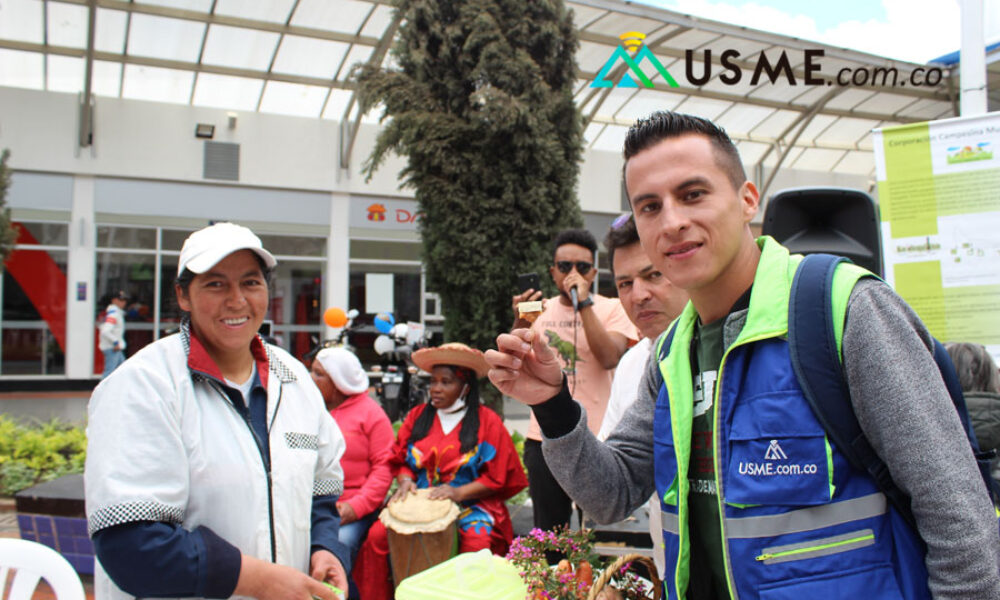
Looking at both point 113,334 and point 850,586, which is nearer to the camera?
point 850,586

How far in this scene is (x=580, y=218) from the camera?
24.6 feet

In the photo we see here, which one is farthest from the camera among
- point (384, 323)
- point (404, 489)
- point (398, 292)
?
point (398, 292)

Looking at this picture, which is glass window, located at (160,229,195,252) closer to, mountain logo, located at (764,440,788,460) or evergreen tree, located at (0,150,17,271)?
evergreen tree, located at (0,150,17,271)

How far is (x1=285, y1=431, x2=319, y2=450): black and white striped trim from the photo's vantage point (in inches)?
77.9

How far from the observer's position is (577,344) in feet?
11.9

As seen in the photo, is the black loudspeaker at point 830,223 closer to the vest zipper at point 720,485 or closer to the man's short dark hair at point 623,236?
the man's short dark hair at point 623,236

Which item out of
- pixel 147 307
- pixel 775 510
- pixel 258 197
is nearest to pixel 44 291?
pixel 147 307

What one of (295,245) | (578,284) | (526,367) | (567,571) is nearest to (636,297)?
(578,284)

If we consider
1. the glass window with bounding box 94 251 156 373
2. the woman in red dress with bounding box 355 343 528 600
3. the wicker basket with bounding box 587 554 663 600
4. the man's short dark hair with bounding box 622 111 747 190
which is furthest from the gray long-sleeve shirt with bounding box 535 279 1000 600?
the glass window with bounding box 94 251 156 373

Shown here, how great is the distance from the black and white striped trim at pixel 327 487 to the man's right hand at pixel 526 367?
102cm

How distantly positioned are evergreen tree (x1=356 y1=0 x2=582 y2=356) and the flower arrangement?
14.6ft

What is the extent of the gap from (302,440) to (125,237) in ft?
46.4

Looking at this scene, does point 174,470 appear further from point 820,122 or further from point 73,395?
point 820,122

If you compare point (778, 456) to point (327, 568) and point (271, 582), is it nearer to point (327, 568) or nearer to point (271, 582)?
point (271, 582)
